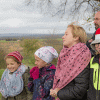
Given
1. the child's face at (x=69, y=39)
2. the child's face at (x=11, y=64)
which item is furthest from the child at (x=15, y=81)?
the child's face at (x=69, y=39)

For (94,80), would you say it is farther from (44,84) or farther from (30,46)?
(30,46)

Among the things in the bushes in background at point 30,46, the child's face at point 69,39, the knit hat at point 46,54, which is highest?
the child's face at point 69,39

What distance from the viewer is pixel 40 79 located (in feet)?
5.79

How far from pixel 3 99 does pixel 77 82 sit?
1.49 m

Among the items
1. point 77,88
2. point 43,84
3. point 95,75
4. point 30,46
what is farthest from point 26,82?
point 30,46

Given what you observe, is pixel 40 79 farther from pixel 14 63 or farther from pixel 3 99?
pixel 3 99

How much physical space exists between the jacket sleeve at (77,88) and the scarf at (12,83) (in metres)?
0.86

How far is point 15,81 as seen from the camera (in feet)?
6.38

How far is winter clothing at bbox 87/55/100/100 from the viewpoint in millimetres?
1179

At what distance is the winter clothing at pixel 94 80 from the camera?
Answer: 1.18 meters

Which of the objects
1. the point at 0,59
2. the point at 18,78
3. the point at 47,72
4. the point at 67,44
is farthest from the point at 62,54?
the point at 0,59

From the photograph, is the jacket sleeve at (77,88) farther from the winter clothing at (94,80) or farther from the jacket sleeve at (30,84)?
the jacket sleeve at (30,84)

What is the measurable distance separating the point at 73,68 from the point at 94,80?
0.88 ft

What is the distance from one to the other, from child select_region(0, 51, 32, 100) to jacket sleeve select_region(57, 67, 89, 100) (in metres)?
0.81
